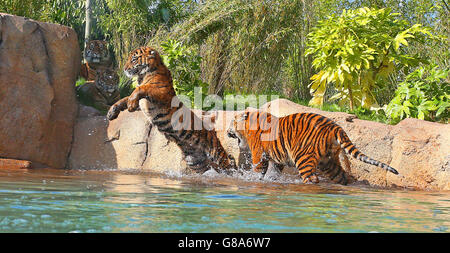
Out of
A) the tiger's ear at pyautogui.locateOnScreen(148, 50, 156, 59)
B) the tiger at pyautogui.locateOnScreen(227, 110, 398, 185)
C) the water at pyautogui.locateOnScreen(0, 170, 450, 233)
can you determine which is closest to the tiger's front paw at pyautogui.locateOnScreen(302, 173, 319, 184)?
the tiger at pyautogui.locateOnScreen(227, 110, 398, 185)

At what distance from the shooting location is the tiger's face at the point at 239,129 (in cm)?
678

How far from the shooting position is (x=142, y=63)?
23.3ft

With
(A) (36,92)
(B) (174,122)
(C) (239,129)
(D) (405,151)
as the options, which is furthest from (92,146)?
(D) (405,151)

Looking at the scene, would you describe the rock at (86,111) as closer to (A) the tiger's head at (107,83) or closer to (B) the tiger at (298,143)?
(A) the tiger's head at (107,83)

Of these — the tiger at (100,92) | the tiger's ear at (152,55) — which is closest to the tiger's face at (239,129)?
the tiger's ear at (152,55)

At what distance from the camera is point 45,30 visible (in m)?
8.05

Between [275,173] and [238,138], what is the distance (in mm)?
599

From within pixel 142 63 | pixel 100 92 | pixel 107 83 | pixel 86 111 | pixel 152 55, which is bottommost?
pixel 86 111

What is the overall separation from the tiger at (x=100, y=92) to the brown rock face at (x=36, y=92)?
0.50m

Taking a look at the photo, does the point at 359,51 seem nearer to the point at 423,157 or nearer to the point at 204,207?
the point at 423,157

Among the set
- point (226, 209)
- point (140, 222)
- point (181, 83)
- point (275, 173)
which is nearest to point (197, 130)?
point (275, 173)

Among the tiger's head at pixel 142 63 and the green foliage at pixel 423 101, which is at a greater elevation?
the tiger's head at pixel 142 63

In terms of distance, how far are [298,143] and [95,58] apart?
4.82 meters
